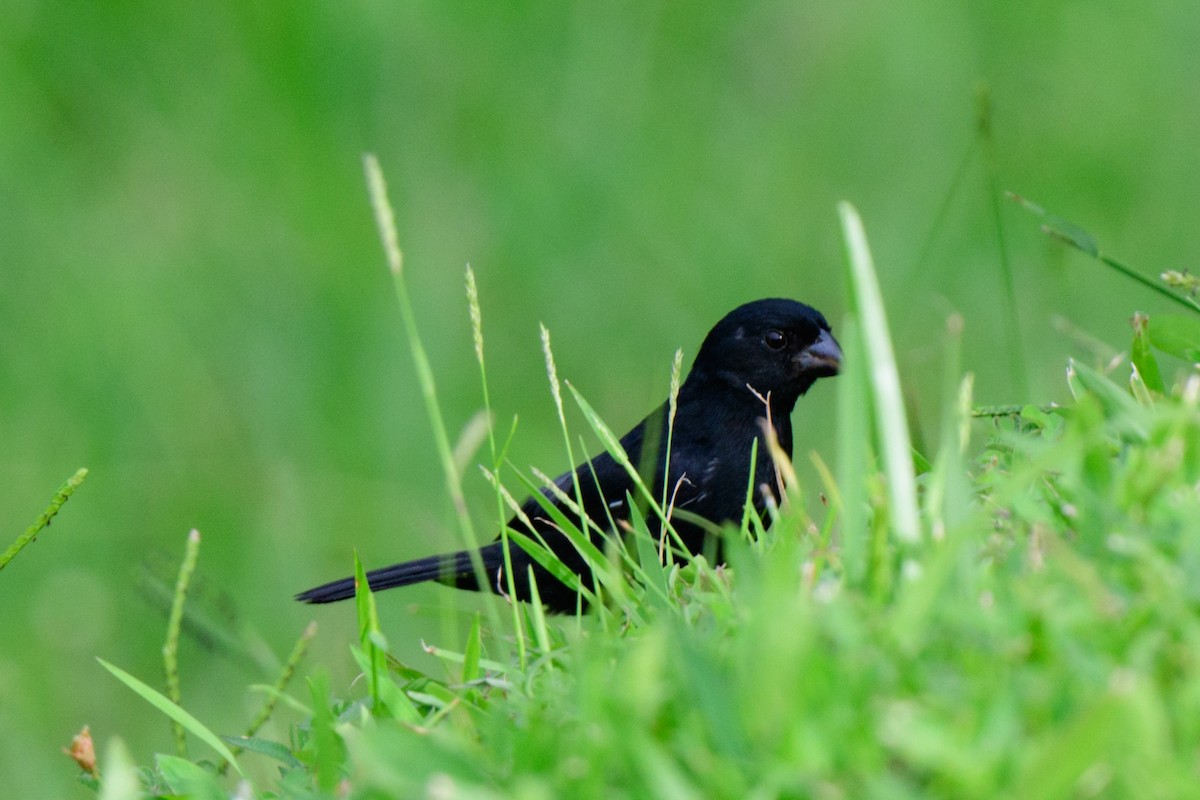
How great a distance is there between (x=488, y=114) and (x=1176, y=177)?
3.39 metres

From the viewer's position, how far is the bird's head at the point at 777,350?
13.9 feet

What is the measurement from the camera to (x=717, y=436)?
13.5ft

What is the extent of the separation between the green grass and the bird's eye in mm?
2389

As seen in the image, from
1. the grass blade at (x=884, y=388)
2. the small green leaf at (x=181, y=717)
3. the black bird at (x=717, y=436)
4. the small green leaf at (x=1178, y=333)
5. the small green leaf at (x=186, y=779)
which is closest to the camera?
the grass blade at (x=884, y=388)

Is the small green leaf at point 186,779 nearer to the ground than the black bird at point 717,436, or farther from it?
farther from it

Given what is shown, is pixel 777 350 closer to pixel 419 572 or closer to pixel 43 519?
pixel 419 572

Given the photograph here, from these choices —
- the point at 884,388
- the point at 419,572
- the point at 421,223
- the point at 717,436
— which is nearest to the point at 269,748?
the point at 884,388

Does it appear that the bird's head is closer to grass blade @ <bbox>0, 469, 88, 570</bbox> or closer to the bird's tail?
the bird's tail

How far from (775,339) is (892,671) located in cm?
→ 290

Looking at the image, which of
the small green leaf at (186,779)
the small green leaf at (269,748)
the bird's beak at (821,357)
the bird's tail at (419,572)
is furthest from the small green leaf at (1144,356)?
the bird's tail at (419,572)

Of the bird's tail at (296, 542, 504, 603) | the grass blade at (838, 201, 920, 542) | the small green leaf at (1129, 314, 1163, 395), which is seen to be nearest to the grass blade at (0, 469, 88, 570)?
the grass blade at (838, 201, 920, 542)

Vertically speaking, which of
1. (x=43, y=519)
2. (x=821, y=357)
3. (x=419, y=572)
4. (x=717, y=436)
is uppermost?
(x=43, y=519)

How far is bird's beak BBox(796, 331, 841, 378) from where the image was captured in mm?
4227

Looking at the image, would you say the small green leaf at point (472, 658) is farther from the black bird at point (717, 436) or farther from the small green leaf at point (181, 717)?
the black bird at point (717, 436)
